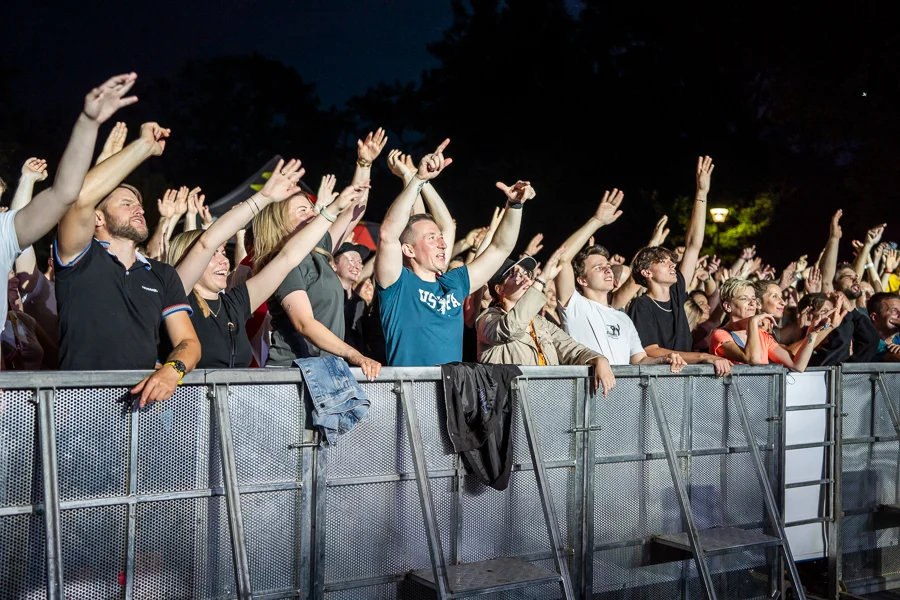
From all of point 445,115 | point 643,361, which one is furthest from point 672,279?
point 445,115

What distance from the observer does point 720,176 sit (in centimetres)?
3020

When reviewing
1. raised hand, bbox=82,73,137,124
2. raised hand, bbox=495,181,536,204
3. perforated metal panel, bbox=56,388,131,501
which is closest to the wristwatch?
perforated metal panel, bbox=56,388,131,501

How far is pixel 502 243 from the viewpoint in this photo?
5.59 meters

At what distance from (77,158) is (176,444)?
1343 mm

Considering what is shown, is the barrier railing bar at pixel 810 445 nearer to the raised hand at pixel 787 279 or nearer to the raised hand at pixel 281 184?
the raised hand at pixel 787 279

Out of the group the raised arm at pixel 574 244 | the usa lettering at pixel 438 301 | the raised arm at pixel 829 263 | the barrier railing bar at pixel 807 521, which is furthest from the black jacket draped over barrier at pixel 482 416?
the raised arm at pixel 829 263

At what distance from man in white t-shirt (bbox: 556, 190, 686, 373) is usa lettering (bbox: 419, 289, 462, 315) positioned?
1.33 metres

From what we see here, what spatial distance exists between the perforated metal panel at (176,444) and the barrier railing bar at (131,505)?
0.07 feet

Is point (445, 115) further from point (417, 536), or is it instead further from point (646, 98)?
point (417, 536)

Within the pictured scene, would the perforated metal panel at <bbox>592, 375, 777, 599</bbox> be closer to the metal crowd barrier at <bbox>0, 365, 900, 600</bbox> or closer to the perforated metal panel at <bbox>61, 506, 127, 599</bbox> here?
the metal crowd barrier at <bbox>0, 365, 900, 600</bbox>

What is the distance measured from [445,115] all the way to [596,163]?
319 inches

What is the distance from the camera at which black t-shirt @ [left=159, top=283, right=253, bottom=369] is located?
→ 4500 mm

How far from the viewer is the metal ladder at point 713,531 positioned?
5324 mm

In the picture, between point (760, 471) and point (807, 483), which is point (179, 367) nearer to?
point (760, 471)
